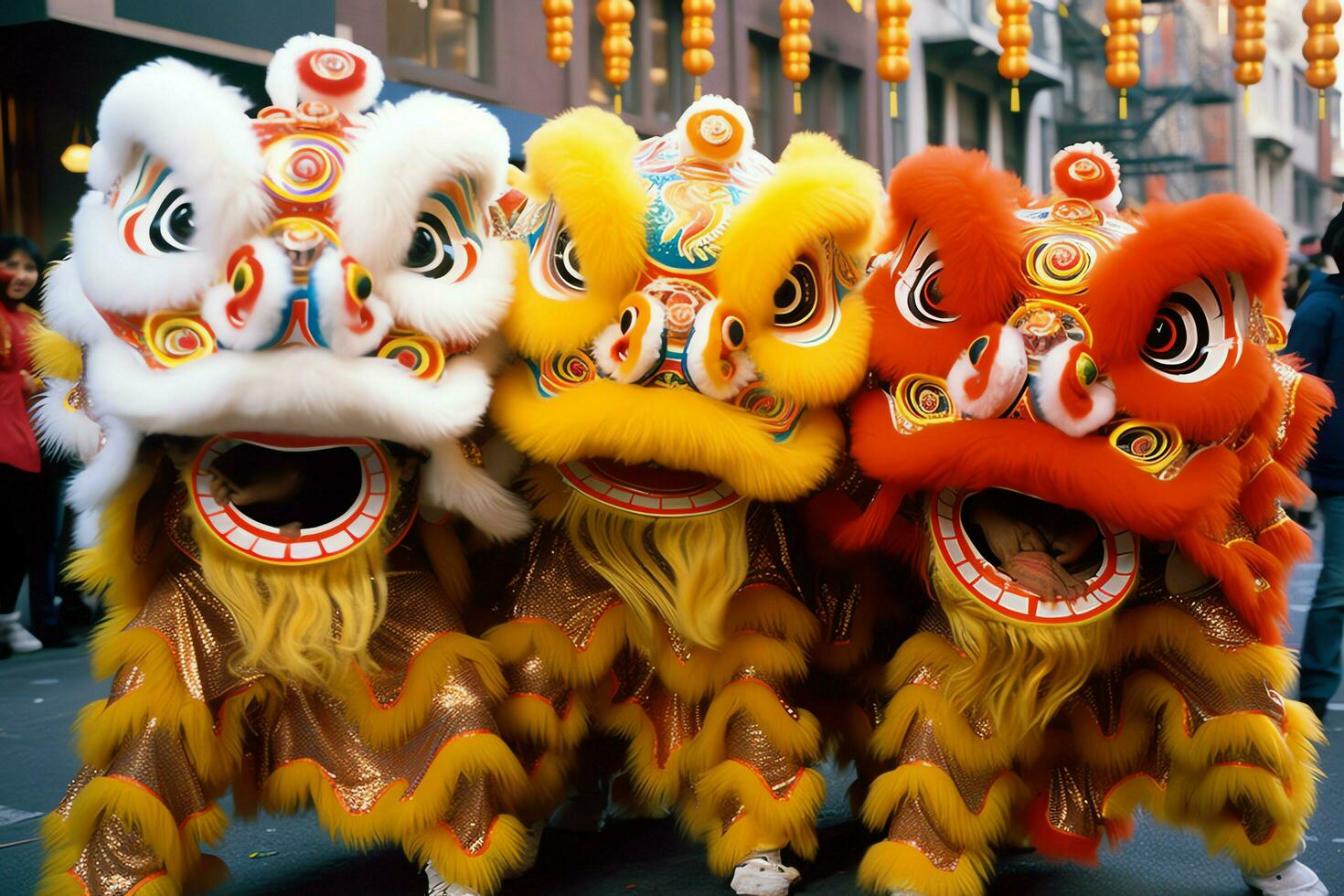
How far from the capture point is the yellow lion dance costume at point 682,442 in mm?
3189

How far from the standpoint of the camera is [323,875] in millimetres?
3664

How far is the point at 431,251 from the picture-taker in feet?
10.6

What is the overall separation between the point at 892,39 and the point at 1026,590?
9.46 feet

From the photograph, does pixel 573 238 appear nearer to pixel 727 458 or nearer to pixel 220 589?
pixel 727 458

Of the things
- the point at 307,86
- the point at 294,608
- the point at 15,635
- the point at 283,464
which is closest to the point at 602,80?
the point at 15,635

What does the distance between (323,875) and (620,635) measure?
0.93 m

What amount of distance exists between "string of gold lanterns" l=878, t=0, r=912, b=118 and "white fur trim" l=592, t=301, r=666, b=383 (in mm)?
2473

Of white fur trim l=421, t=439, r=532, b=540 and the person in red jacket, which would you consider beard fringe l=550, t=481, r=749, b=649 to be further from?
the person in red jacket

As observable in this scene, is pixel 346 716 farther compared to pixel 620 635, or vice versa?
pixel 620 635

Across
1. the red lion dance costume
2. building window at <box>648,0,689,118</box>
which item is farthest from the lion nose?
building window at <box>648,0,689,118</box>

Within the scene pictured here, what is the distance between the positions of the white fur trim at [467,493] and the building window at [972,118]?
18.6 m

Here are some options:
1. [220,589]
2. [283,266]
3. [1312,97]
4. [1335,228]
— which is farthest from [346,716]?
[1312,97]

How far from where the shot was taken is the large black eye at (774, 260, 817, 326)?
10.8 feet

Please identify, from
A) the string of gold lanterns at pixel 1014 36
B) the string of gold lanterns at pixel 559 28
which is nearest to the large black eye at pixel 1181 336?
the string of gold lanterns at pixel 1014 36
